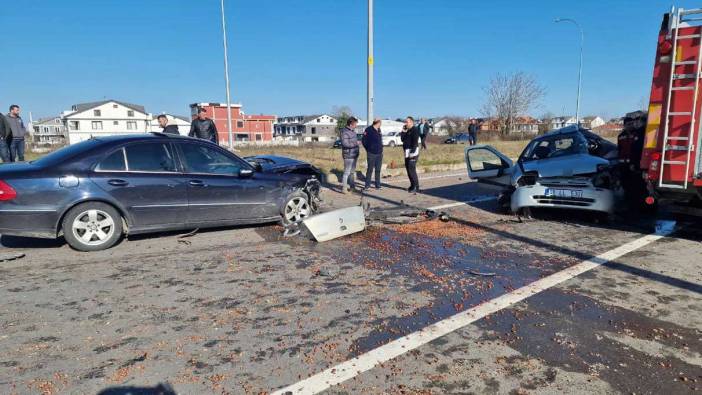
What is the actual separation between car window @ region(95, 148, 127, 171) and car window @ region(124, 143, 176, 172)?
7 cm

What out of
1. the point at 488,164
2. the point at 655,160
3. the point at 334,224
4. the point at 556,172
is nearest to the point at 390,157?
the point at 488,164

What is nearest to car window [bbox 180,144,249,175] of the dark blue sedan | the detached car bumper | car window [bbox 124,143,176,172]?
the dark blue sedan

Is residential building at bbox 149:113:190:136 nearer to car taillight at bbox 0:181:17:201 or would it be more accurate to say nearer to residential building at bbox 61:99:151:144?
residential building at bbox 61:99:151:144

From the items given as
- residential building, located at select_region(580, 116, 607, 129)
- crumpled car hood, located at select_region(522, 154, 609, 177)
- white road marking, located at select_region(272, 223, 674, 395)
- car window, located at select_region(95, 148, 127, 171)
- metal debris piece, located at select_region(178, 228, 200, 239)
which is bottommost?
white road marking, located at select_region(272, 223, 674, 395)

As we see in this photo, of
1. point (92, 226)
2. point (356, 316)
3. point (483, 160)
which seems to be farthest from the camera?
point (483, 160)

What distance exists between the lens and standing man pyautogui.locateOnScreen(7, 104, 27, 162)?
38.0ft

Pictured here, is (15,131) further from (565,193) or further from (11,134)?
(565,193)

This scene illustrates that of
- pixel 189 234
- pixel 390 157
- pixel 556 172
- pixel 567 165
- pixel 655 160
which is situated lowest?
pixel 189 234

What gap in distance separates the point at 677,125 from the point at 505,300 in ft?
13.0

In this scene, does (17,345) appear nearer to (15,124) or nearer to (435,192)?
(435,192)

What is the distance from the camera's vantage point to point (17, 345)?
3229 millimetres

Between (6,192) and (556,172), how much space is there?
26.0 feet

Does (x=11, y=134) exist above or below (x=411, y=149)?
above

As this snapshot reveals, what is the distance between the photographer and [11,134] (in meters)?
11.5
